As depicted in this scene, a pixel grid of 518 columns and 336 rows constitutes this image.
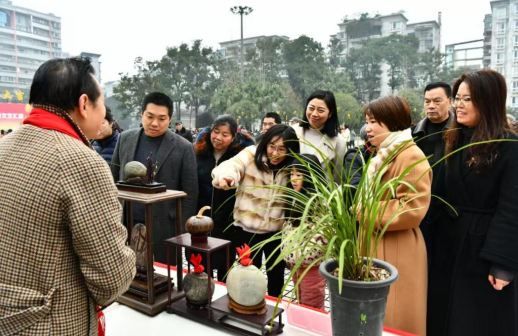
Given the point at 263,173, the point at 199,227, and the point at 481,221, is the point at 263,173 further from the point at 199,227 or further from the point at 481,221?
the point at 481,221

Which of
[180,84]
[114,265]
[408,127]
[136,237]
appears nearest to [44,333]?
[114,265]

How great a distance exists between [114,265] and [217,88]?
1090 inches

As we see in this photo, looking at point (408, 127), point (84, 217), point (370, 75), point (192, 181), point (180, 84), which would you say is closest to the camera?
point (84, 217)

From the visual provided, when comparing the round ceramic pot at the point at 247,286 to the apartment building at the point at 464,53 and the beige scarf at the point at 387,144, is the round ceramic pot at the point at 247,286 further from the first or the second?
the apartment building at the point at 464,53

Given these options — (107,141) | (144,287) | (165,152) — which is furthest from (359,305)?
(107,141)

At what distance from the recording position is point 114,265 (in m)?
0.92

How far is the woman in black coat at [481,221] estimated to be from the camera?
1507 mm

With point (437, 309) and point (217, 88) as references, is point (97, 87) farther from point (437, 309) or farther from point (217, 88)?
point (217, 88)

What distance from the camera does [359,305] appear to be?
919 mm

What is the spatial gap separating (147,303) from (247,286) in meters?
0.41

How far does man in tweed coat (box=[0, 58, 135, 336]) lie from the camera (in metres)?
0.87

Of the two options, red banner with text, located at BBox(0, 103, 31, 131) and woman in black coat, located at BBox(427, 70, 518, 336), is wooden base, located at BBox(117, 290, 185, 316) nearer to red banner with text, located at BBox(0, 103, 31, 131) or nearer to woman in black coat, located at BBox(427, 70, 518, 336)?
woman in black coat, located at BBox(427, 70, 518, 336)

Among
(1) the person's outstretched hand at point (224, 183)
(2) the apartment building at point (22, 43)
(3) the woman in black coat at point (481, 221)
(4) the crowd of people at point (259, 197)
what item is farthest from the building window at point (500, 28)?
(1) the person's outstretched hand at point (224, 183)

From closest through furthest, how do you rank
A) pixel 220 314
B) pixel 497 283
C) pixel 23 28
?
pixel 220 314
pixel 497 283
pixel 23 28
